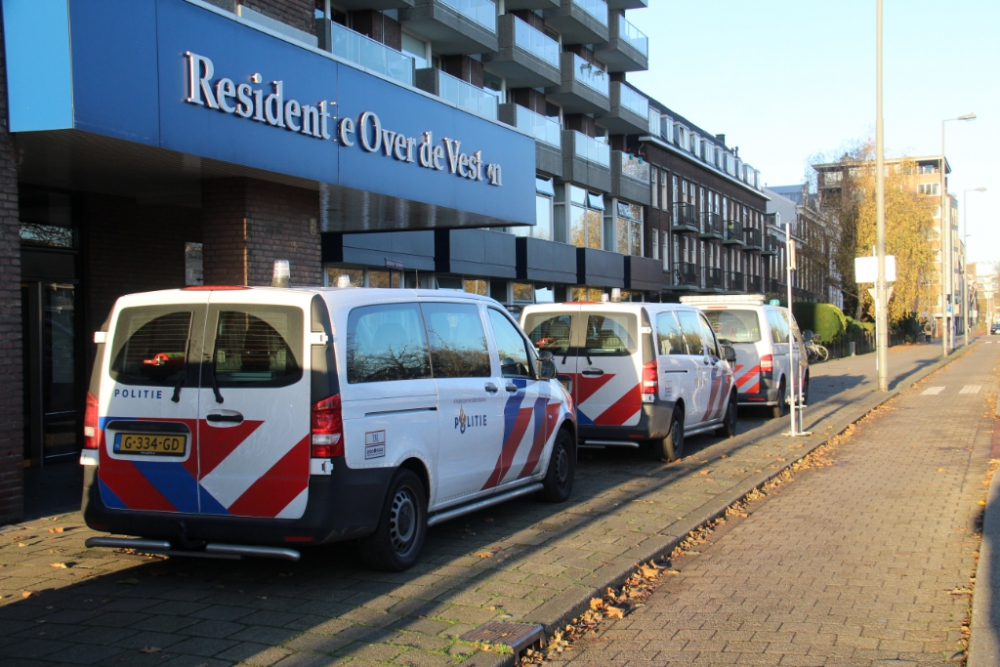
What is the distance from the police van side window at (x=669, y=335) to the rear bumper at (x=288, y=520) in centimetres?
569

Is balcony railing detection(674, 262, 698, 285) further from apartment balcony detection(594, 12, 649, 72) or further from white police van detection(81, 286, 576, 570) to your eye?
white police van detection(81, 286, 576, 570)

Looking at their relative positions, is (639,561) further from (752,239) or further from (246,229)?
(752,239)

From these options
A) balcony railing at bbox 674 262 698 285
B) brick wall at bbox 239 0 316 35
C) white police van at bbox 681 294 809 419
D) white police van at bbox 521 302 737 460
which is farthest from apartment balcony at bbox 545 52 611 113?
white police van at bbox 521 302 737 460

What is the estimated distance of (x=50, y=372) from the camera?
10.9m

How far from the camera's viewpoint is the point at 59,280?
11.0 meters

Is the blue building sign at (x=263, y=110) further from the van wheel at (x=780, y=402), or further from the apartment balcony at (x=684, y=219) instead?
the apartment balcony at (x=684, y=219)

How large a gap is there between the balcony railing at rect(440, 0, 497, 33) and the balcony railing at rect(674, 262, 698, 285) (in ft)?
74.1

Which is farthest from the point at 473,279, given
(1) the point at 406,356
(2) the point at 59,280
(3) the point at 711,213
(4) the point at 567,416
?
(3) the point at 711,213

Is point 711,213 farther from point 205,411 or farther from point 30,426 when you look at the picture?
point 205,411

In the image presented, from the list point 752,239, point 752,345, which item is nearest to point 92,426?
point 752,345

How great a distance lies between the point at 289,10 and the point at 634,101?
26464 millimetres

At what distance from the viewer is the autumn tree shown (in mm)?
51594

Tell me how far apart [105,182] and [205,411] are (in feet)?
18.2

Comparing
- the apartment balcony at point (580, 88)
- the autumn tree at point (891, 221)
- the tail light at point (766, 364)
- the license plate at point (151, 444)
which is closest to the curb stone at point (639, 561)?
the license plate at point (151, 444)
